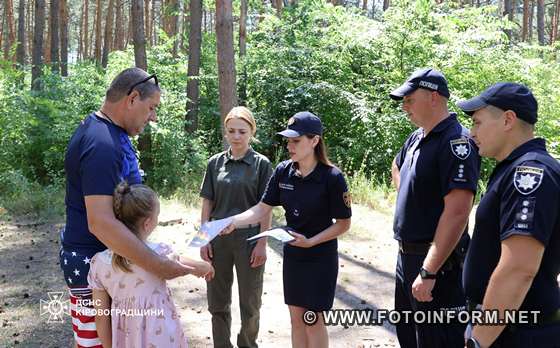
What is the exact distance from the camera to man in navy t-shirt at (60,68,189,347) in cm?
267

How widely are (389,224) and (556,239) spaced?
286 inches

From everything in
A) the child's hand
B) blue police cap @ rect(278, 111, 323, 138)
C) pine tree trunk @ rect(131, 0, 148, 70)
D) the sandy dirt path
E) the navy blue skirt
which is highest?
pine tree trunk @ rect(131, 0, 148, 70)

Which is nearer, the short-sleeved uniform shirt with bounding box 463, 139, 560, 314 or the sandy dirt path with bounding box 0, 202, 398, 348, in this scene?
the short-sleeved uniform shirt with bounding box 463, 139, 560, 314

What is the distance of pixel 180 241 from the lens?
8086mm

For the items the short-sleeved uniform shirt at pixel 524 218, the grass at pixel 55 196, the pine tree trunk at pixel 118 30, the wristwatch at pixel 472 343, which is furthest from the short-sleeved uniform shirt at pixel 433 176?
the pine tree trunk at pixel 118 30

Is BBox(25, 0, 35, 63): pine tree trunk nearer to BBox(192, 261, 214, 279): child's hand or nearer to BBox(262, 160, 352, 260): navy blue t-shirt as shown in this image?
BBox(262, 160, 352, 260): navy blue t-shirt

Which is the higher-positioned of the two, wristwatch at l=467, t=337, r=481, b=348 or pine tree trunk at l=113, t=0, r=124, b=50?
pine tree trunk at l=113, t=0, r=124, b=50

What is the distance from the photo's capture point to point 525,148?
2.36 metres

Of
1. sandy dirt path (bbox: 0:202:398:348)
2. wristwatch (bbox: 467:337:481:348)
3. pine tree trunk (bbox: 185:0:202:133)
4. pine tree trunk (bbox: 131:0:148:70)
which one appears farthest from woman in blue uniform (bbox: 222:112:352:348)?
pine tree trunk (bbox: 185:0:202:133)

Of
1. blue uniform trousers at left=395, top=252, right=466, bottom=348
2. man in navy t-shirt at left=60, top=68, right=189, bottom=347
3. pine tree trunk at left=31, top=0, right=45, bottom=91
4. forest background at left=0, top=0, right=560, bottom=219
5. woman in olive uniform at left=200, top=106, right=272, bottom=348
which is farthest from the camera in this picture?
pine tree trunk at left=31, top=0, right=45, bottom=91

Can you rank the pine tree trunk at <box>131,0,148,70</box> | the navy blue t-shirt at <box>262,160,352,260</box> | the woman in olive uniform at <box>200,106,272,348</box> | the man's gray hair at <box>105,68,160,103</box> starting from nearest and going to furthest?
the man's gray hair at <box>105,68,160,103</box> → the navy blue t-shirt at <box>262,160,352,260</box> → the woman in olive uniform at <box>200,106,272,348</box> → the pine tree trunk at <box>131,0,148,70</box>

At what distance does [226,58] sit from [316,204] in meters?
5.65

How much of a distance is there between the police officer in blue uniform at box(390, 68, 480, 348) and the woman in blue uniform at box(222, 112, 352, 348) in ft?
1.52

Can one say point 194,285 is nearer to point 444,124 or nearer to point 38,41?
point 444,124
